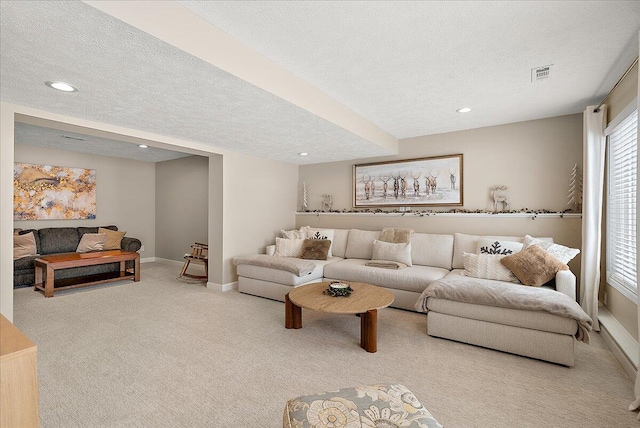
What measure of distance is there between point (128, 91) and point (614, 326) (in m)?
4.70

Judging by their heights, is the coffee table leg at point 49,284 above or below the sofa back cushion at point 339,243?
below

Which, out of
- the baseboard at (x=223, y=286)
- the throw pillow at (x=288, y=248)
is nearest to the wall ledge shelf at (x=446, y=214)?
the throw pillow at (x=288, y=248)

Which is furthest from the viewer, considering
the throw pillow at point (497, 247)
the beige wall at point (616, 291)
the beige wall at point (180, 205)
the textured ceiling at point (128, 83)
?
the beige wall at point (180, 205)

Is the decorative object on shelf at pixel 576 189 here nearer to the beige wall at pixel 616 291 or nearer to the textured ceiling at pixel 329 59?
the beige wall at pixel 616 291

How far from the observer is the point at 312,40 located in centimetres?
201

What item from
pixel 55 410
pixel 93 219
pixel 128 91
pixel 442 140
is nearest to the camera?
pixel 55 410

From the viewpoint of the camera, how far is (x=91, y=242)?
538 cm

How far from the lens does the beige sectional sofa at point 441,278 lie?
7.79 ft

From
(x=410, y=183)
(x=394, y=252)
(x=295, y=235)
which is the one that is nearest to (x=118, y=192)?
(x=295, y=235)

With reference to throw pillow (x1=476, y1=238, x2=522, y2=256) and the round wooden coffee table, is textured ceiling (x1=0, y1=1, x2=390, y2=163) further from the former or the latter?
throw pillow (x1=476, y1=238, x2=522, y2=256)

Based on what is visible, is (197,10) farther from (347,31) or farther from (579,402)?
(579,402)

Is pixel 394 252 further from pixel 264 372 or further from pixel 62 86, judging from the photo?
pixel 62 86

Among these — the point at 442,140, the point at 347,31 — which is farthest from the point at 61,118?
the point at 442,140

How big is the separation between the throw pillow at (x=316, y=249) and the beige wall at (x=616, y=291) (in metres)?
3.30
